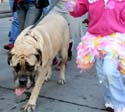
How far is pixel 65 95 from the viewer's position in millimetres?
5203

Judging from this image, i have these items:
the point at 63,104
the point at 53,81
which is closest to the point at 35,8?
the point at 53,81

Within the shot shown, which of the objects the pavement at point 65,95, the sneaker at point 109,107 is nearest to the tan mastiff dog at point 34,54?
the pavement at point 65,95

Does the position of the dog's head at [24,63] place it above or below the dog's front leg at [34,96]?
above

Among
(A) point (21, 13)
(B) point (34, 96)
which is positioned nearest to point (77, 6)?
(B) point (34, 96)

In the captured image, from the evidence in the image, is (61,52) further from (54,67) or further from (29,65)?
(29,65)

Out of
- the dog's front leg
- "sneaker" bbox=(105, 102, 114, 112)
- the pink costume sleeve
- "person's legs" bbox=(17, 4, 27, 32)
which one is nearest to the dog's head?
the dog's front leg

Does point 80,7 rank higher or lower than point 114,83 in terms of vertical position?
higher

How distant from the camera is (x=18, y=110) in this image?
Answer: 4672mm

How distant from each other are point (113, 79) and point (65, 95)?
124 centimetres

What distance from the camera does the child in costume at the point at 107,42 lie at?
13.3ft

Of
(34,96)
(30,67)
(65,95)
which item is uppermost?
(30,67)

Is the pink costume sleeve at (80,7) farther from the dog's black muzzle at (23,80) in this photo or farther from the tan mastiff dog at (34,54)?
the dog's black muzzle at (23,80)

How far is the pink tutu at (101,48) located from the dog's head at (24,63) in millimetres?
501

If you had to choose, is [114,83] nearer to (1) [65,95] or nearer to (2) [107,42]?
(2) [107,42]
